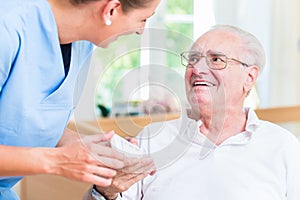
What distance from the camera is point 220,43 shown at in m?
1.67

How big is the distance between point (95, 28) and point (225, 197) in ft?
2.10

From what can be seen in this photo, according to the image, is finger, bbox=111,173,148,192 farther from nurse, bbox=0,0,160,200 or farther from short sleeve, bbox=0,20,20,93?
short sleeve, bbox=0,20,20,93

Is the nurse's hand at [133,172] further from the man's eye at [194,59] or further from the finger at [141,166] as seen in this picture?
the man's eye at [194,59]

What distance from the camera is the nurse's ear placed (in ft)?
4.01

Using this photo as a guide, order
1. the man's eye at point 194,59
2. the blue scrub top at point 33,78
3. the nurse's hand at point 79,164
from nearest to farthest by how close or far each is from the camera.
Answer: the nurse's hand at point 79,164
the blue scrub top at point 33,78
the man's eye at point 194,59

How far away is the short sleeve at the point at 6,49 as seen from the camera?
120cm

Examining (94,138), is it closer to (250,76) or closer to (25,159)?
(25,159)

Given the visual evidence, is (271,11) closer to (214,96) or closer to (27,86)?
(214,96)

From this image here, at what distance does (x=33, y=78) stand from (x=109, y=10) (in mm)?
261

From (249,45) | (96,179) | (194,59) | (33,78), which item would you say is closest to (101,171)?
(96,179)

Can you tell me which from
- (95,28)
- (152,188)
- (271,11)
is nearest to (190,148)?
(152,188)

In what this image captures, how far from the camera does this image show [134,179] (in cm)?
134

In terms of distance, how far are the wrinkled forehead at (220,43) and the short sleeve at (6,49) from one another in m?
0.60

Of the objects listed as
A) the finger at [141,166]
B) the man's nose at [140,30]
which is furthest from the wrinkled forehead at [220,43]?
the finger at [141,166]
